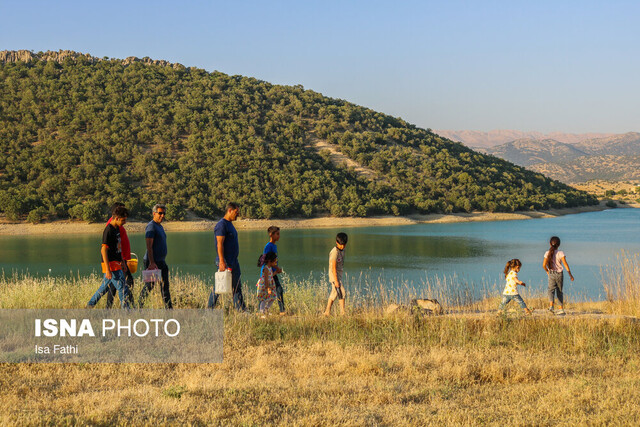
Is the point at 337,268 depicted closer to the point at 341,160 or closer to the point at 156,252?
the point at 156,252

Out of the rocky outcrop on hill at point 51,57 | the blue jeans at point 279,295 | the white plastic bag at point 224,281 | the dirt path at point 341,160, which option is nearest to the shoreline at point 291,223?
the dirt path at point 341,160

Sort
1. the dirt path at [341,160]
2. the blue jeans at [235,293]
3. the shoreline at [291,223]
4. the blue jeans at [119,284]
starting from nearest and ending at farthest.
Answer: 1. the blue jeans at [119,284]
2. the blue jeans at [235,293]
3. the shoreline at [291,223]
4. the dirt path at [341,160]

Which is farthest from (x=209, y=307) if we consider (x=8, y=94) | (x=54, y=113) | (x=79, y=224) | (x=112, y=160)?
(x=8, y=94)

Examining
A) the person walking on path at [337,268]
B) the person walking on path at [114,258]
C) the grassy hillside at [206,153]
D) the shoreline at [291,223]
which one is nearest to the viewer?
the person walking on path at [114,258]

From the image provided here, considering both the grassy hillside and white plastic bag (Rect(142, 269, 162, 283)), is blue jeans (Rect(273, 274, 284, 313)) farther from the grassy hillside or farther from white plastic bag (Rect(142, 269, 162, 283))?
the grassy hillside

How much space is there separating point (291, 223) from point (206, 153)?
15909 millimetres

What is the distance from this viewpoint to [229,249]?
26.6 feet

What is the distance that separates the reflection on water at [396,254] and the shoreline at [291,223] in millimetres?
2375

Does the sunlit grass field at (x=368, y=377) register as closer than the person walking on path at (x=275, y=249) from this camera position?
Yes

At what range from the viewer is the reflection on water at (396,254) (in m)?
21.3

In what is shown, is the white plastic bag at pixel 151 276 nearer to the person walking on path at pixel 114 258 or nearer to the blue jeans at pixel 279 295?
the person walking on path at pixel 114 258

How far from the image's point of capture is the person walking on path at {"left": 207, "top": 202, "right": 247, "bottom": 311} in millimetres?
7930

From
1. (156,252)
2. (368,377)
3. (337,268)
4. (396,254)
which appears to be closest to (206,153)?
(396,254)

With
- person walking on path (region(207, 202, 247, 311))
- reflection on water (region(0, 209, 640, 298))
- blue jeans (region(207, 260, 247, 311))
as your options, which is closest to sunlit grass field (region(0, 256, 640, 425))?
blue jeans (region(207, 260, 247, 311))
